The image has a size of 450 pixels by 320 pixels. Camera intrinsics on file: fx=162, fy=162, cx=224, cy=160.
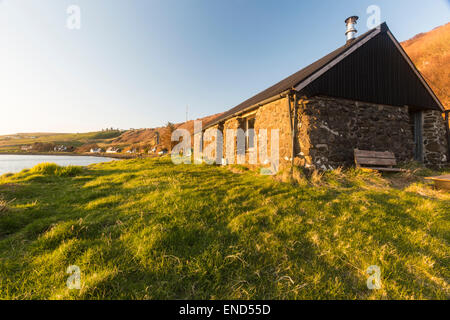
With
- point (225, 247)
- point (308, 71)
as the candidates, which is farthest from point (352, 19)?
point (225, 247)

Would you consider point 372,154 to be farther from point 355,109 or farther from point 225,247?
point 225,247

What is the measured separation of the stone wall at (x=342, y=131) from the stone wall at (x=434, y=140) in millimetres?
2587

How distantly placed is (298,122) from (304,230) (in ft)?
16.8

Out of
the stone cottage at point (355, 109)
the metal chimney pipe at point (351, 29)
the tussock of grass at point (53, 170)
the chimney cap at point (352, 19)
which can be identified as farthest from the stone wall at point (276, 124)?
the tussock of grass at point (53, 170)

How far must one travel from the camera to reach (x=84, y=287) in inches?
56.4

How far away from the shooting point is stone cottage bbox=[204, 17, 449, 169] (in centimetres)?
656

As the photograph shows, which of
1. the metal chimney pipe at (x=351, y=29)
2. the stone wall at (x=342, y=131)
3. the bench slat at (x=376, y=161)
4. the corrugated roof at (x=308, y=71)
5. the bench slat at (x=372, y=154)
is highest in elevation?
the metal chimney pipe at (x=351, y=29)

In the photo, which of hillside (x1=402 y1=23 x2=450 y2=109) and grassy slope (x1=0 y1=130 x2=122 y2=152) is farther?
grassy slope (x1=0 y1=130 x2=122 y2=152)

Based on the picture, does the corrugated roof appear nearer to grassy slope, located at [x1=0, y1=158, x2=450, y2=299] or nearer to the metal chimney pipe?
the metal chimney pipe

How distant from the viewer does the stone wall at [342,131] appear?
6.46m

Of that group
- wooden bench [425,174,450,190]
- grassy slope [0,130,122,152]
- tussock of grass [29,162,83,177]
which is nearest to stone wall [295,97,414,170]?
wooden bench [425,174,450,190]

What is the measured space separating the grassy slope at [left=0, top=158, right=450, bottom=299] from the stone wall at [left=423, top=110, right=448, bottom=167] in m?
8.23

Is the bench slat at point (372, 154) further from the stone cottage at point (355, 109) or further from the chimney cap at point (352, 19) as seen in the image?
the chimney cap at point (352, 19)

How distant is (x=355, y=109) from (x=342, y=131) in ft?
4.46
